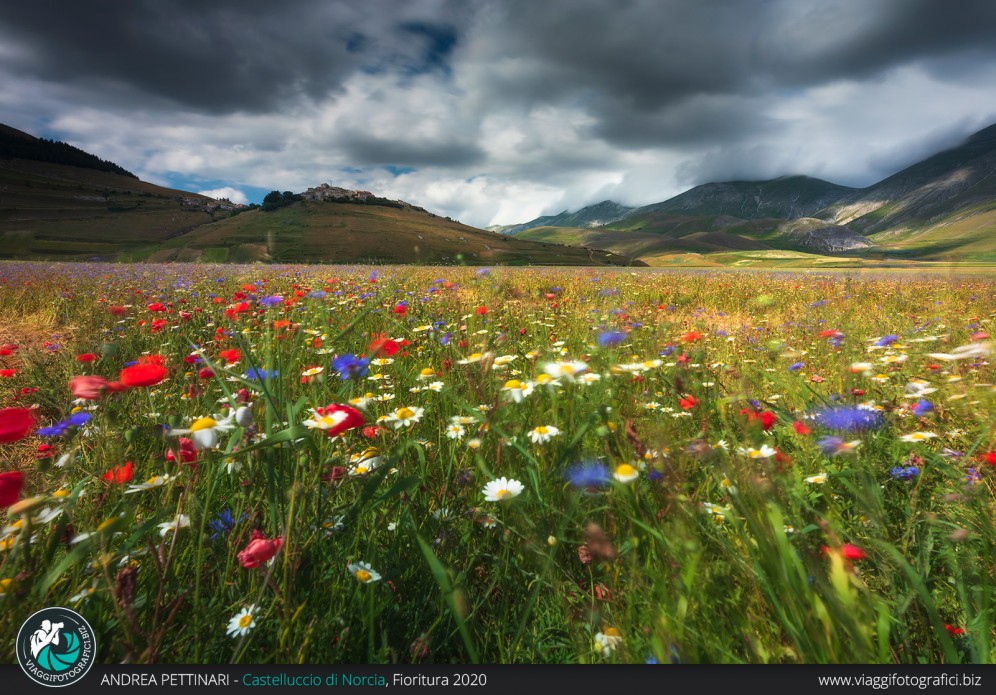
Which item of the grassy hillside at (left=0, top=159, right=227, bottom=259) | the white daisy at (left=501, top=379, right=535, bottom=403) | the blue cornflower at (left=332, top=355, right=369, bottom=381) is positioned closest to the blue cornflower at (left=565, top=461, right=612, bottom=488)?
the white daisy at (left=501, top=379, right=535, bottom=403)

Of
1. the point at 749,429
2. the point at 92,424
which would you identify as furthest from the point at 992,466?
the point at 92,424

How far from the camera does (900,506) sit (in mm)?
1521

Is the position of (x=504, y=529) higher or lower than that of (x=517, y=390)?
lower

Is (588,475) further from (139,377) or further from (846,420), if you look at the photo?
(139,377)

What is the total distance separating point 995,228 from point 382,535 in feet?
933

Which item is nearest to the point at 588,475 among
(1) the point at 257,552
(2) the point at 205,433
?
(1) the point at 257,552

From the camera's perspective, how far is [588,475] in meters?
1.26

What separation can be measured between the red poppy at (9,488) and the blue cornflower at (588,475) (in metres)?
1.26

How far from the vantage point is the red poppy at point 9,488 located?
0.79 metres

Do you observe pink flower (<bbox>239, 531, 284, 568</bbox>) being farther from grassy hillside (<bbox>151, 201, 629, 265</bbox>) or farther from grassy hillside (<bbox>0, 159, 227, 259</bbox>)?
grassy hillside (<bbox>0, 159, 227, 259</bbox>)

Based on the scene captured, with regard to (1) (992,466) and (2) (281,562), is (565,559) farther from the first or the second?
(1) (992,466)

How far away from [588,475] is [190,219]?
133 metres

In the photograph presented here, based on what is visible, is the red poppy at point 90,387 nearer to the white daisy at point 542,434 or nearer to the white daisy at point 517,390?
the white daisy at point 517,390
